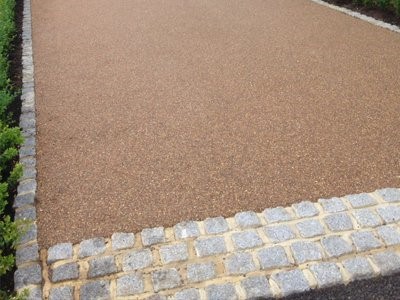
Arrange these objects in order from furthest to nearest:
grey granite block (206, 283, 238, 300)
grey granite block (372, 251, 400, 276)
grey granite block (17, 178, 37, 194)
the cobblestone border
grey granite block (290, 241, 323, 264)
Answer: the cobblestone border < grey granite block (17, 178, 37, 194) < grey granite block (290, 241, 323, 264) < grey granite block (372, 251, 400, 276) < grey granite block (206, 283, 238, 300)

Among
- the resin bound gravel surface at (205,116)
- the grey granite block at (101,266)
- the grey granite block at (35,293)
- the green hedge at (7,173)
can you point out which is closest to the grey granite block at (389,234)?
the resin bound gravel surface at (205,116)

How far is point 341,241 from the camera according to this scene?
9.87 ft

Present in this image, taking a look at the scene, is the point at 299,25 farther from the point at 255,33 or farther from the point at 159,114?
the point at 159,114

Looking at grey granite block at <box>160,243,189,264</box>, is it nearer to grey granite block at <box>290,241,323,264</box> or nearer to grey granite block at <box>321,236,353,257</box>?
grey granite block at <box>290,241,323,264</box>

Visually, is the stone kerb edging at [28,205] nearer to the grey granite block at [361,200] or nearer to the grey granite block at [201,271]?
the grey granite block at [201,271]

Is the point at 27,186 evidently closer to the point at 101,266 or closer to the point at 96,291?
the point at 101,266

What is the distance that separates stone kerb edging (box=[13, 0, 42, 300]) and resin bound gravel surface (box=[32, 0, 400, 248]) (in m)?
0.08

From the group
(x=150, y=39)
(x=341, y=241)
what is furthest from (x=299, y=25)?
(x=341, y=241)

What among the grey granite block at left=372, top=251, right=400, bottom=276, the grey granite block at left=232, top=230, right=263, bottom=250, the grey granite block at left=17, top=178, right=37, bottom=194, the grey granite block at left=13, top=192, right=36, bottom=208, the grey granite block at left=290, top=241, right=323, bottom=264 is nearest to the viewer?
the grey granite block at left=372, top=251, right=400, bottom=276

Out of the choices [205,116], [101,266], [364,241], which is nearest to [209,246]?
[101,266]

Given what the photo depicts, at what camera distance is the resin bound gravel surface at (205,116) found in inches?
137

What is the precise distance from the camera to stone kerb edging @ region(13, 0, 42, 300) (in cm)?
281

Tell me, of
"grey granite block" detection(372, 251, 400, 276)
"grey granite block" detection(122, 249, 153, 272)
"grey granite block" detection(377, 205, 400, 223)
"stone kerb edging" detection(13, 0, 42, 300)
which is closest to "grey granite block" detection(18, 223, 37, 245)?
"stone kerb edging" detection(13, 0, 42, 300)

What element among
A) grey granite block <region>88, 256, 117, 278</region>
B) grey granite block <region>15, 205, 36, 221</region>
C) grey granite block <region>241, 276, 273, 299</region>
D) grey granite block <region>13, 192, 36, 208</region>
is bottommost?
grey granite block <region>13, 192, 36, 208</region>
